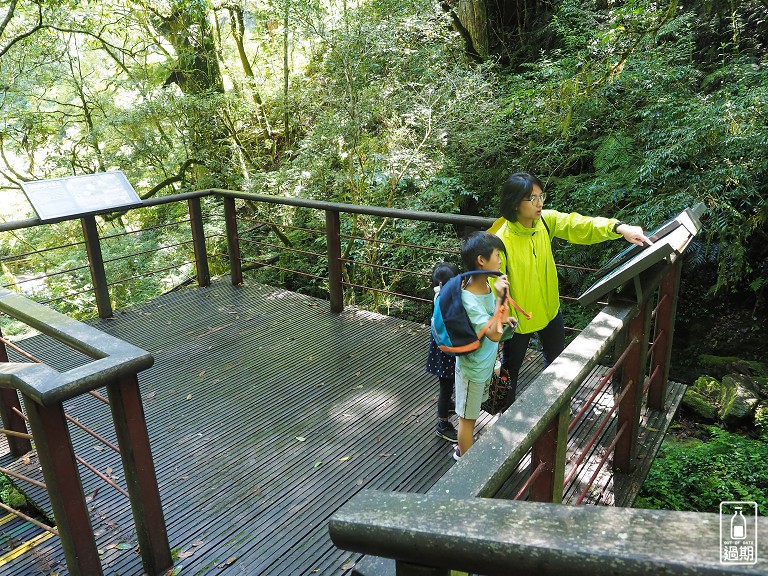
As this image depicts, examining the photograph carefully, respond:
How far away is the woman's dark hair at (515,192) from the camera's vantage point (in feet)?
8.59

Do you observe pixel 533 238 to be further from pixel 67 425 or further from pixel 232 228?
pixel 232 228

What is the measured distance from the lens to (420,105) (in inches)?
266

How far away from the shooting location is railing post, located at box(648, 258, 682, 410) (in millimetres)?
2992

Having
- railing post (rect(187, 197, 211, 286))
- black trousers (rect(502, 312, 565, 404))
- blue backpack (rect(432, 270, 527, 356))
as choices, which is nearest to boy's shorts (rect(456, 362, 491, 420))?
blue backpack (rect(432, 270, 527, 356))

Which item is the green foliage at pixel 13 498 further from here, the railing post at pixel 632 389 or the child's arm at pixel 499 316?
the railing post at pixel 632 389

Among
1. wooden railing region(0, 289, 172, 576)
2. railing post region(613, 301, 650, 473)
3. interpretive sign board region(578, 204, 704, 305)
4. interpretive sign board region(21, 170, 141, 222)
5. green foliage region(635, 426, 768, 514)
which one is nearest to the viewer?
wooden railing region(0, 289, 172, 576)

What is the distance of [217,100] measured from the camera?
27.5 feet

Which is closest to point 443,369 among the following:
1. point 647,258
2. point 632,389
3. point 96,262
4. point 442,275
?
point 442,275

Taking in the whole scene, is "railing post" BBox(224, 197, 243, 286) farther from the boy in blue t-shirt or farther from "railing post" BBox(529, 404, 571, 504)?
"railing post" BBox(529, 404, 571, 504)

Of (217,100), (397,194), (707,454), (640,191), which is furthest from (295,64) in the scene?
(707,454)

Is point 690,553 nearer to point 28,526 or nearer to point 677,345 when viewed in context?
point 28,526

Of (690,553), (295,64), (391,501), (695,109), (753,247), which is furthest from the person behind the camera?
(295,64)

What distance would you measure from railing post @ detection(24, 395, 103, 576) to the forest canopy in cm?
454

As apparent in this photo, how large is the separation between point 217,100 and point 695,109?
6.28m
